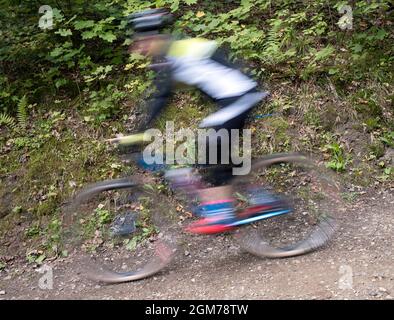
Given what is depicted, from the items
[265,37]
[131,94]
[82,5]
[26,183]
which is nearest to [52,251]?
[26,183]

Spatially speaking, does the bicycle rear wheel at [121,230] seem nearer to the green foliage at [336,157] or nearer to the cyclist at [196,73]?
the cyclist at [196,73]

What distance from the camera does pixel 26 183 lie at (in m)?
6.21

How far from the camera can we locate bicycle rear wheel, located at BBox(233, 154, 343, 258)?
4.70m

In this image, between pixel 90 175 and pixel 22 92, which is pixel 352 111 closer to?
pixel 90 175

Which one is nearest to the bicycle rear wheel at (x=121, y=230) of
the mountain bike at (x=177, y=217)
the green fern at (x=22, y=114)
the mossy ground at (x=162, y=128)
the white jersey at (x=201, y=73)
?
the mountain bike at (x=177, y=217)

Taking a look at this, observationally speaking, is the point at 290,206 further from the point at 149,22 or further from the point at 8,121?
the point at 8,121

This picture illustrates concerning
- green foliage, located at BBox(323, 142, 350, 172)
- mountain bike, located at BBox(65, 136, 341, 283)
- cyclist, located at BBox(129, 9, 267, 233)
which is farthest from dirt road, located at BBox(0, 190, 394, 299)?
cyclist, located at BBox(129, 9, 267, 233)

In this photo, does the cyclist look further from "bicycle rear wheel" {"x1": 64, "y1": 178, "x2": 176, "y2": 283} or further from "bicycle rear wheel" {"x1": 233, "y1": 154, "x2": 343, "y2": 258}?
"bicycle rear wheel" {"x1": 64, "y1": 178, "x2": 176, "y2": 283}

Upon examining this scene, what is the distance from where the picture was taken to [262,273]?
180 inches

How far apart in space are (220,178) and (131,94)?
3.17 m

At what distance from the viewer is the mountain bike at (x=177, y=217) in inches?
184

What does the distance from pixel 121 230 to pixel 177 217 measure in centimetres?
72

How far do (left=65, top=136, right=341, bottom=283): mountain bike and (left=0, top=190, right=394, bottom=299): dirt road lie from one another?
0.43ft

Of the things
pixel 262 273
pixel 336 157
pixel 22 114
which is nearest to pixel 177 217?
pixel 262 273
